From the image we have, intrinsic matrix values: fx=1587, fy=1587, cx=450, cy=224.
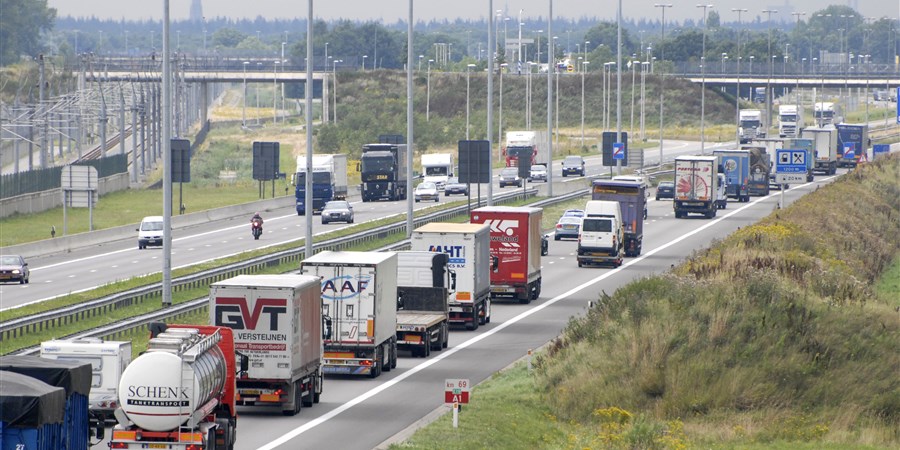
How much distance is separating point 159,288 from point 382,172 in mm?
A: 57282

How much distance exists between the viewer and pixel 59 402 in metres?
21.7

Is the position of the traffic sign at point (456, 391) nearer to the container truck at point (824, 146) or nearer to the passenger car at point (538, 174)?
the passenger car at point (538, 174)

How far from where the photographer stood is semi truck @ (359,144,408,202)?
10919 centimetres

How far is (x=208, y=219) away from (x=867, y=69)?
12057 centimetres

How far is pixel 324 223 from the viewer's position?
92438 mm

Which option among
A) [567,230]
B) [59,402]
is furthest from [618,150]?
[59,402]

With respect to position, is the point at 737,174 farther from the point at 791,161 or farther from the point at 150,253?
the point at 150,253

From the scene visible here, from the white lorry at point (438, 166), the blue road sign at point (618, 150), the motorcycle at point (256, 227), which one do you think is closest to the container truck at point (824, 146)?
the blue road sign at point (618, 150)

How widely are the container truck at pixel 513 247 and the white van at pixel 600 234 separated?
11146mm

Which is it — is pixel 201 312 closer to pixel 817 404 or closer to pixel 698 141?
pixel 817 404

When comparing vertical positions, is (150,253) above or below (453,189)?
below

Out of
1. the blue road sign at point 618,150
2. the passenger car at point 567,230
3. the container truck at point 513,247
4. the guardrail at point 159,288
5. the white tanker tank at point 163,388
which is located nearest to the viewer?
the white tanker tank at point 163,388

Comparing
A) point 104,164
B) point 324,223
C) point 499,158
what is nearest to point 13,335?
point 324,223

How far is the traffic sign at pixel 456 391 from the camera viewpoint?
29859 mm
